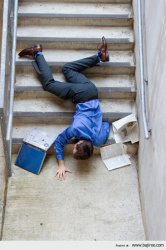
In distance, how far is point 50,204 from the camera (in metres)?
4.54

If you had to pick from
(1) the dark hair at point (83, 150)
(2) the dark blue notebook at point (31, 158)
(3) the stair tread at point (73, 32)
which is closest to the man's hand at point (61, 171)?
(2) the dark blue notebook at point (31, 158)

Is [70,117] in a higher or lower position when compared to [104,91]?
lower

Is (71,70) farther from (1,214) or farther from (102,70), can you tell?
(1,214)

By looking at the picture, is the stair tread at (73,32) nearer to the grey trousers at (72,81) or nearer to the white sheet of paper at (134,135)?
the grey trousers at (72,81)

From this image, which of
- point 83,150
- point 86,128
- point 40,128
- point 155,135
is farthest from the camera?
point 40,128

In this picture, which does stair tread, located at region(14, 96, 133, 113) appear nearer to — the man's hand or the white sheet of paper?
the white sheet of paper

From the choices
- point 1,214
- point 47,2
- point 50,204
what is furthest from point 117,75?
point 1,214

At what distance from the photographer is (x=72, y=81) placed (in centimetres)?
492

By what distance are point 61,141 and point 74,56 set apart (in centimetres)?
111

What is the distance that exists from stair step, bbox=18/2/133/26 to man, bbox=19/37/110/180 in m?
0.44

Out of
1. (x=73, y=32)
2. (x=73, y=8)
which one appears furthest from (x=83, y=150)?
(x=73, y=8)

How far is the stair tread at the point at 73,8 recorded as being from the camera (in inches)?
211

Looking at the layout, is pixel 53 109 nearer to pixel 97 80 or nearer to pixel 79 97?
pixel 79 97

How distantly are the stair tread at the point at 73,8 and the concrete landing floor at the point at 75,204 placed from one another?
5.86ft
